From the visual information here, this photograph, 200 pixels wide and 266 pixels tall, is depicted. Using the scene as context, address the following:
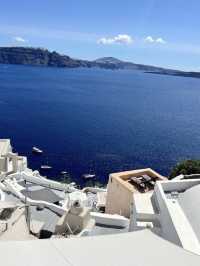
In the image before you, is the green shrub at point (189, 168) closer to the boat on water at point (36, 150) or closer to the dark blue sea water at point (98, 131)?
the dark blue sea water at point (98, 131)

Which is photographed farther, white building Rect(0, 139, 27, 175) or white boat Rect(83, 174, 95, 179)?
white boat Rect(83, 174, 95, 179)

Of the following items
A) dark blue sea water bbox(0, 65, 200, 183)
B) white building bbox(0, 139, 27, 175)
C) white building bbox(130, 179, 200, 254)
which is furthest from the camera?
dark blue sea water bbox(0, 65, 200, 183)

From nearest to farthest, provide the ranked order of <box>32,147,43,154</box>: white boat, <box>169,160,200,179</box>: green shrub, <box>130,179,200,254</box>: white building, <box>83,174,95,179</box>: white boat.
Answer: <box>130,179,200,254</box>: white building
<box>169,160,200,179</box>: green shrub
<box>83,174,95,179</box>: white boat
<box>32,147,43,154</box>: white boat

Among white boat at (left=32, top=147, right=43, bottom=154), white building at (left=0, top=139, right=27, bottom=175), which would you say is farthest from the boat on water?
white building at (left=0, top=139, right=27, bottom=175)

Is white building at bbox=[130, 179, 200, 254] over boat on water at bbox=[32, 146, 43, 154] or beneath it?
over

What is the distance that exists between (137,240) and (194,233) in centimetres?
473

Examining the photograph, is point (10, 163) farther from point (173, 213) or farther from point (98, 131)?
point (98, 131)

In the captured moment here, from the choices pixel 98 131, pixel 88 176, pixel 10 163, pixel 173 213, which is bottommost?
pixel 88 176

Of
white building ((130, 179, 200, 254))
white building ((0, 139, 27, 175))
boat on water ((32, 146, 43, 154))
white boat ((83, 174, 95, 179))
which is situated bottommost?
white boat ((83, 174, 95, 179))

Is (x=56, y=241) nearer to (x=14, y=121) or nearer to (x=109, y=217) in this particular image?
(x=109, y=217)

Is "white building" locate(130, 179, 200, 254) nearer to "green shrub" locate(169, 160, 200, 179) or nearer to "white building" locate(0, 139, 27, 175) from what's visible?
"green shrub" locate(169, 160, 200, 179)

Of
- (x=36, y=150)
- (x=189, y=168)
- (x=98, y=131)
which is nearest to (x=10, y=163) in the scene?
(x=189, y=168)

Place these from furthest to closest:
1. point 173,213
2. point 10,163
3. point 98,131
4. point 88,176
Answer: point 98,131, point 88,176, point 10,163, point 173,213

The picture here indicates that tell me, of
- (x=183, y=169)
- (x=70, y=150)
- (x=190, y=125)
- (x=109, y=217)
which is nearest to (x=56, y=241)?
(x=109, y=217)
